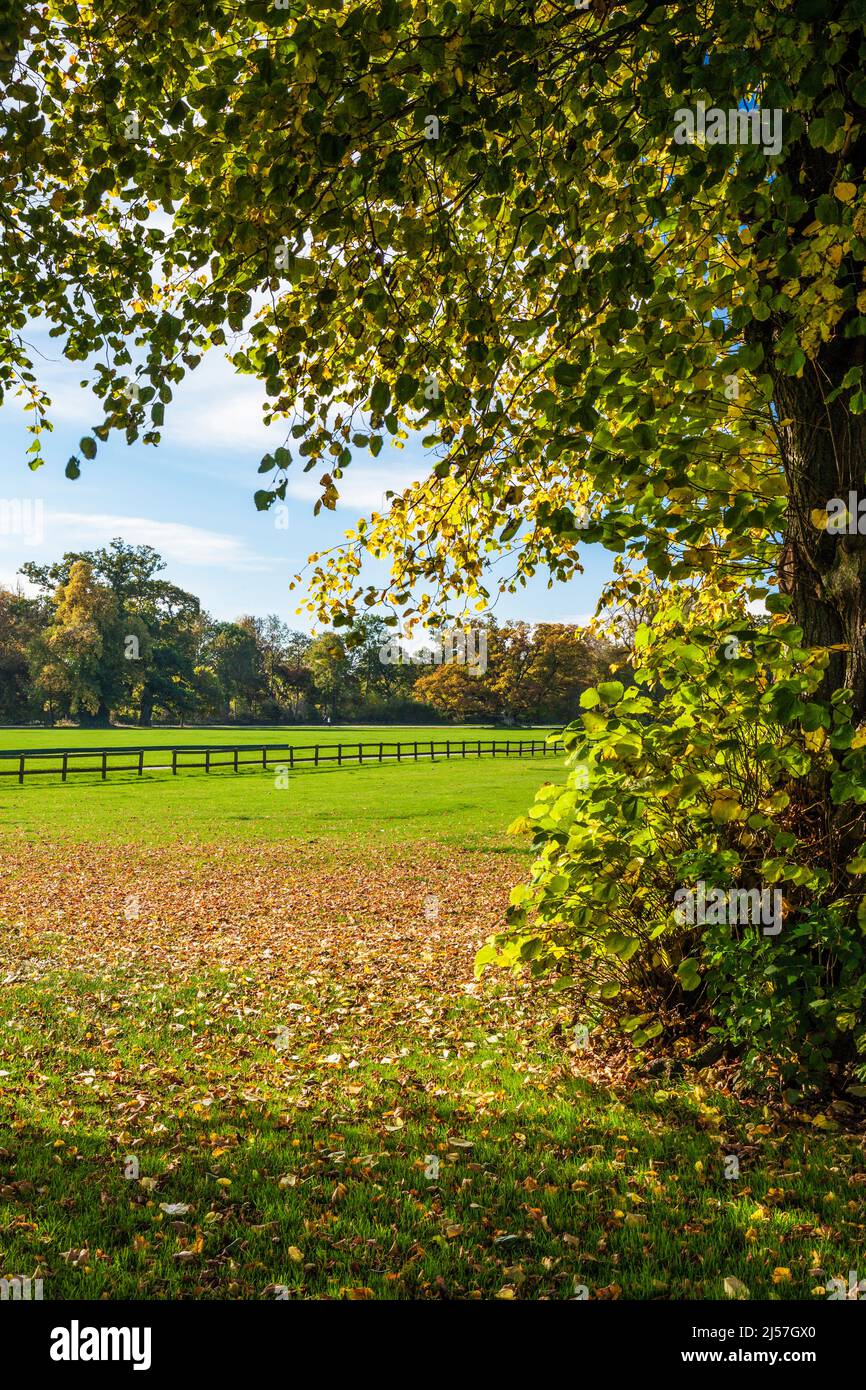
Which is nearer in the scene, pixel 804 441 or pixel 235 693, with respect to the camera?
pixel 804 441

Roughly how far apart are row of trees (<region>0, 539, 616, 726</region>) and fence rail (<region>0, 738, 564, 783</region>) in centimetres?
1186

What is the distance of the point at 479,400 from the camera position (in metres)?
3.91

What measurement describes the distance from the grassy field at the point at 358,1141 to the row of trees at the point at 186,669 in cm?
5660

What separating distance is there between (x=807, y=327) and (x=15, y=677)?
93.3 meters

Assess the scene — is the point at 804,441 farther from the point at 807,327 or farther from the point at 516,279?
the point at 516,279

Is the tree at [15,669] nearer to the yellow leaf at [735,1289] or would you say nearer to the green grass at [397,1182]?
the green grass at [397,1182]

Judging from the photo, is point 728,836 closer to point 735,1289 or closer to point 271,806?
point 735,1289

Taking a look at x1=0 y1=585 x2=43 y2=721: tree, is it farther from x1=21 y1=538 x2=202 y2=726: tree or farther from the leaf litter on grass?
the leaf litter on grass

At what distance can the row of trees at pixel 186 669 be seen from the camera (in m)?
76.3

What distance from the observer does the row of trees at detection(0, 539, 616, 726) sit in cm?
7631

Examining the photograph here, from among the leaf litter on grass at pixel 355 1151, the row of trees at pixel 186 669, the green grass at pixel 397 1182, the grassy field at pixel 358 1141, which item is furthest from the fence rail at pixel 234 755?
the green grass at pixel 397 1182

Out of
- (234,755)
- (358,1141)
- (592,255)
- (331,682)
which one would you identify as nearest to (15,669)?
(331,682)

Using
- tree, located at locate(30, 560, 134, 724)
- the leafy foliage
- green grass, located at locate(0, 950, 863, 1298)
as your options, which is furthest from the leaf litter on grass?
tree, located at locate(30, 560, 134, 724)

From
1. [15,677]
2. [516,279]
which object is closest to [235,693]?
[15,677]
